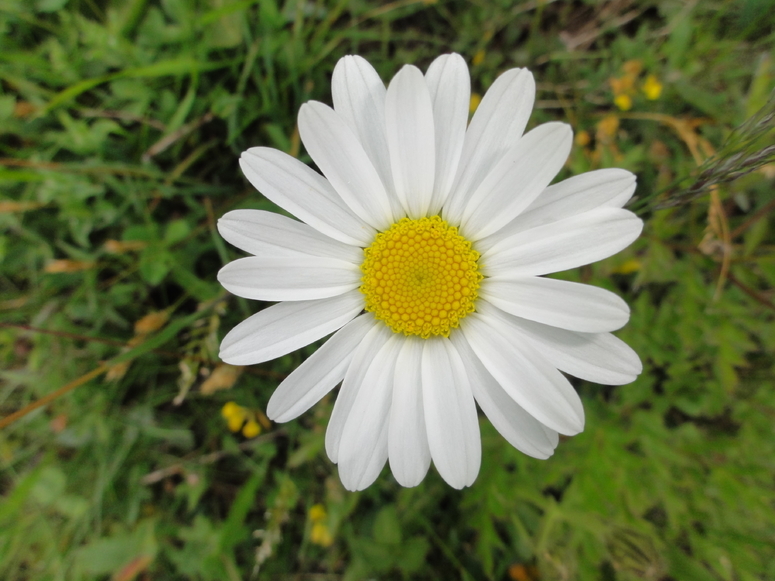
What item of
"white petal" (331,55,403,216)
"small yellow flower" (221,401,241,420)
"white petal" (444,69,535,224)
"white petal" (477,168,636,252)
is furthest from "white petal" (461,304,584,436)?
"small yellow flower" (221,401,241,420)

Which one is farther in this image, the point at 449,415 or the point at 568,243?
the point at 449,415

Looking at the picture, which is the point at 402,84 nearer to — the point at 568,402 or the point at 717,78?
the point at 568,402

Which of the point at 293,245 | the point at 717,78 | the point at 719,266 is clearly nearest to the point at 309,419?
the point at 293,245

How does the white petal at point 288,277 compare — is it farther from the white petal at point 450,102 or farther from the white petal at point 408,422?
the white petal at point 450,102

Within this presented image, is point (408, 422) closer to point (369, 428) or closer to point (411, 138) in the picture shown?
point (369, 428)

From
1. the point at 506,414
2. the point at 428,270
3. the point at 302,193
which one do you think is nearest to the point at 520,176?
the point at 428,270

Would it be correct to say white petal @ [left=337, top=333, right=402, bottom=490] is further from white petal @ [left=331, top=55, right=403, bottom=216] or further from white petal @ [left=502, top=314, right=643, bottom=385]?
white petal @ [left=331, top=55, right=403, bottom=216]

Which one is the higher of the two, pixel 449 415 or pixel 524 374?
pixel 524 374
